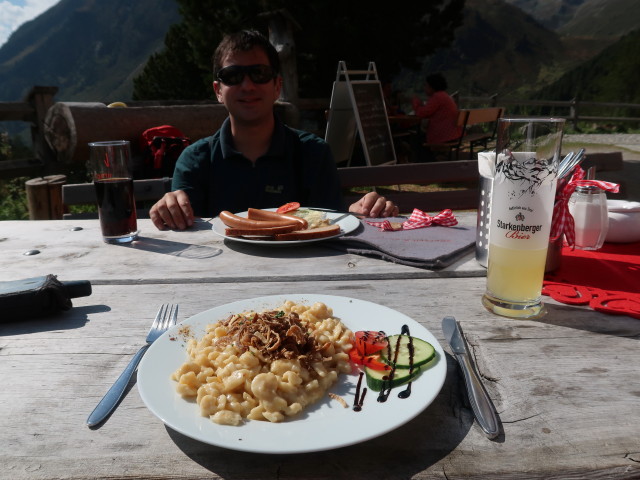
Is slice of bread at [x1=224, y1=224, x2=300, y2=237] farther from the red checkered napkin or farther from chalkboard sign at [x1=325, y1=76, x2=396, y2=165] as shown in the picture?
chalkboard sign at [x1=325, y1=76, x2=396, y2=165]

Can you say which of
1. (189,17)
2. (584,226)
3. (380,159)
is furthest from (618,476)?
(189,17)

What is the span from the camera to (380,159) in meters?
7.38

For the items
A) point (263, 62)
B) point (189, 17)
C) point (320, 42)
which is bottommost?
point (263, 62)

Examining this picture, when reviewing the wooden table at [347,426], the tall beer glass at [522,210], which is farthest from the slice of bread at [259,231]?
the tall beer glass at [522,210]

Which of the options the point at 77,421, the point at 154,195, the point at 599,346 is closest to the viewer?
the point at 77,421

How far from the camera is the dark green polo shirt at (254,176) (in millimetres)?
2750

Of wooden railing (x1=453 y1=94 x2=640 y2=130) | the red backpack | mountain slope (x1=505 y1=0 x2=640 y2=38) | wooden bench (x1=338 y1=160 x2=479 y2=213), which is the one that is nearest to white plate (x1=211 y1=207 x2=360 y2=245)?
wooden bench (x1=338 y1=160 x2=479 y2=213)

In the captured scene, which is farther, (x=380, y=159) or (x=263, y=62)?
(x=380, y=159)

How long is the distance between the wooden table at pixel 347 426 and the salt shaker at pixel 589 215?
39 centimetres

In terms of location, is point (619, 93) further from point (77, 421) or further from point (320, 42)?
point (77, 421)

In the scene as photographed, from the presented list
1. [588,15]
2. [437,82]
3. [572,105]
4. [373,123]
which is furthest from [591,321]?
[588,15]

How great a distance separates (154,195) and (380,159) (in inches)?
195

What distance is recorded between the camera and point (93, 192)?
275 cm

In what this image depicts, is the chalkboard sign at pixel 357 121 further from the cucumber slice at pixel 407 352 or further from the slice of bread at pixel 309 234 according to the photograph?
the cucumber slice at pixel 407 352
